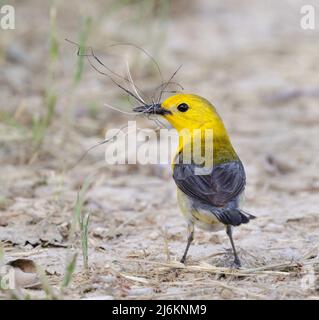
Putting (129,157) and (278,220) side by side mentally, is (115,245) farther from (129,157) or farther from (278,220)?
(129,157)

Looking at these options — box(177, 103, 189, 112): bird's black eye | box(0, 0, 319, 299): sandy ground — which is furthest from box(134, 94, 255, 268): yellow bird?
box(0, 0, 319, 299): sandy ground

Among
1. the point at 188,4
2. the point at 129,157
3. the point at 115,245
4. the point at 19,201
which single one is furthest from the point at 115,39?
the point at 115,245

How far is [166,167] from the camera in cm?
768

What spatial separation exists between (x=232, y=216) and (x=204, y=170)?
0.62 m

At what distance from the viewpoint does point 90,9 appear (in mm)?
12000

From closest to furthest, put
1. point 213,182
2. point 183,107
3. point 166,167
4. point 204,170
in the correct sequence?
point 213,182, point 204,170, point 183,107, point 166,167

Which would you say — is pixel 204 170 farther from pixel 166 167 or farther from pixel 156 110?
pixel 166 167

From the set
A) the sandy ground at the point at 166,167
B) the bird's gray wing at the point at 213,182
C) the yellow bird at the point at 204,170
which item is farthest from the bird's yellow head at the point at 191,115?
the sandy ground at the point at 166,167

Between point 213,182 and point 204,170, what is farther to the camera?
point 204,170

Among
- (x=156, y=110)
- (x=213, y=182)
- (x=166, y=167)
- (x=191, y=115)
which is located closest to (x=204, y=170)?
(x=213, y=182)

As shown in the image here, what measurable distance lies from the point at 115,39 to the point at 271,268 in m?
6.73

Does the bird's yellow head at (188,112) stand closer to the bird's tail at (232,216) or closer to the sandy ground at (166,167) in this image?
the sandy ground at (166,167)

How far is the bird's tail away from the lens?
4.82 m
